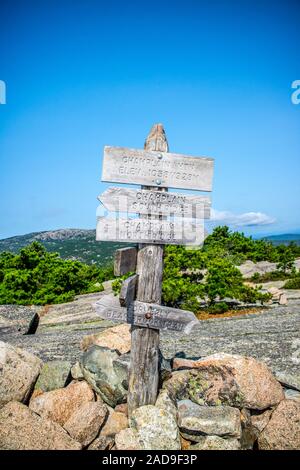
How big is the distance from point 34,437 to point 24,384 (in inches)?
43.1

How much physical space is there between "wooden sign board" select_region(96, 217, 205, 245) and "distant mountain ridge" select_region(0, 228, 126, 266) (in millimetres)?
60232

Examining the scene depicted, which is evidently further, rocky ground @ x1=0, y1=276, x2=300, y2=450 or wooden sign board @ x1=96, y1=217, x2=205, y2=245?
wooden sign board @ x1=96, y1=217, x2=205, y2=245

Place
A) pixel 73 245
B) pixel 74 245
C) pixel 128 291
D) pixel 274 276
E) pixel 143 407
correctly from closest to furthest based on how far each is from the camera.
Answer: pixel 128 291, pixel 143 407, pixel 274 276, pixel 74 245, pixel 73 245

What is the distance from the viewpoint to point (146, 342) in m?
5.63

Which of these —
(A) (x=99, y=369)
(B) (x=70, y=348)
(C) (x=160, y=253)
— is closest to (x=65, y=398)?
(A) (x=99, y=369)

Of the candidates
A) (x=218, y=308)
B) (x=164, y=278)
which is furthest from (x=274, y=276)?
(x=164, y=278)

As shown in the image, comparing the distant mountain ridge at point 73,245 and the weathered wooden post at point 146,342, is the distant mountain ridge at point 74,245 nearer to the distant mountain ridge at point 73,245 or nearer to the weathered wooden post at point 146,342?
the distant mountain ridge at point 73,245

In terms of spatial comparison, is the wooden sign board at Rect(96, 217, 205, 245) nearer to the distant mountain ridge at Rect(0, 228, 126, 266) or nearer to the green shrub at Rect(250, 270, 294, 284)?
the green shrub at Rect(250, 270, 294, 284)

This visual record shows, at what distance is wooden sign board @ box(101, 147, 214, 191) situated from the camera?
5457 millimetres

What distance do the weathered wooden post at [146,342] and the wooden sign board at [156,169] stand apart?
0.58ft

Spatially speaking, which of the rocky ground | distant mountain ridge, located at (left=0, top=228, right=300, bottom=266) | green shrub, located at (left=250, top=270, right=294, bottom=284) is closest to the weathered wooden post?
the rocky ground

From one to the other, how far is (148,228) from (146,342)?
5.88 feet

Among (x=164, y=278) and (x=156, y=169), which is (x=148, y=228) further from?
(x=164, y=278)
